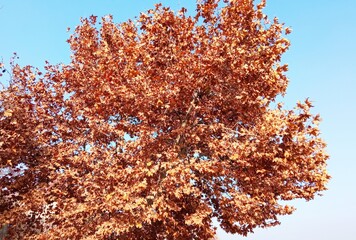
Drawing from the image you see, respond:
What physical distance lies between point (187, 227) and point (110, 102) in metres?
6.38

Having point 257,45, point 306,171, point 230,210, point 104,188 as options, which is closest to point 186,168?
point 230,210

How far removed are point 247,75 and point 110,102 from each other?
20.1ft

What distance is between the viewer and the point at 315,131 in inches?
441

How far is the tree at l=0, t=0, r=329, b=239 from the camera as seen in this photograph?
1098cm

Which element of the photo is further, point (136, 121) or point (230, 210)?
point (136, 121)

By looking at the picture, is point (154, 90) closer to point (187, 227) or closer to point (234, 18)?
point (234, 18)

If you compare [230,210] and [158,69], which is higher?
[158,69]

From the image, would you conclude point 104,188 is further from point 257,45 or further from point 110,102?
point 257,45

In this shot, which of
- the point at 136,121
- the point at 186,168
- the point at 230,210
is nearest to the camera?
the point at 186,168

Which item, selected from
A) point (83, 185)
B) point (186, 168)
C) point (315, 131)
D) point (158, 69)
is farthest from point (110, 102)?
point (315, 131)

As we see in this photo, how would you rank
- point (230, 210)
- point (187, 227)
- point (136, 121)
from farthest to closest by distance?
point (136, 121)
point (187, 227)
point (230, 210)

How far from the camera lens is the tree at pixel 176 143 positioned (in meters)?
11.0

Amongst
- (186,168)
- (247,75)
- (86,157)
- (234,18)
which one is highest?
(234,18)

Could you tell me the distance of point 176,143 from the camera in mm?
12539
